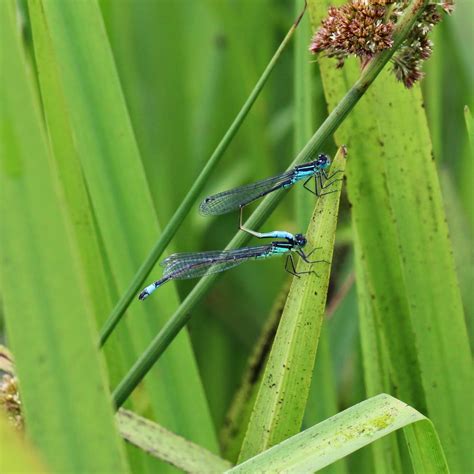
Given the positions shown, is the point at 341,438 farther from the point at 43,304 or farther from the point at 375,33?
the point at 375,33

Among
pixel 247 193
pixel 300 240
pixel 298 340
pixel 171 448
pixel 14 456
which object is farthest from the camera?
pixel 247 193

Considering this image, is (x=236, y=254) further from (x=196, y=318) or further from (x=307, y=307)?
(x=196, y=318)

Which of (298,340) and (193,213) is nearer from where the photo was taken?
(298,340)

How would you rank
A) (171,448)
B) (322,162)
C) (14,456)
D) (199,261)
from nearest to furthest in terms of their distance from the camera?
1. (14,456)
2. (171,448)
3. (322,162)
4. (199,261)

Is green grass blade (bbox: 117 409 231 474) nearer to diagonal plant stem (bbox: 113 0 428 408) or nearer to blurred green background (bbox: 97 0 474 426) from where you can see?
diagonal plant stem (bbox: 113 0 428 408)

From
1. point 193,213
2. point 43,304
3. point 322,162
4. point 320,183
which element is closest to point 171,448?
point 320,183

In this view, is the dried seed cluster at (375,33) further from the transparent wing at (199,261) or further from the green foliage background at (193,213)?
the transparent wing at (199,261)

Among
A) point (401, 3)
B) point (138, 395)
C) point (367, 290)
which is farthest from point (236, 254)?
point (401, 3)
